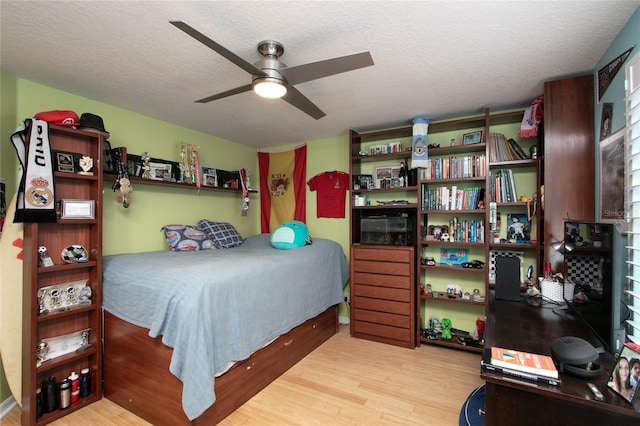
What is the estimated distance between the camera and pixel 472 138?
Answer: 2789 millimetres

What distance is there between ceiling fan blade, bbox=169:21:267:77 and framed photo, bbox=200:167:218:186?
2.00 meters

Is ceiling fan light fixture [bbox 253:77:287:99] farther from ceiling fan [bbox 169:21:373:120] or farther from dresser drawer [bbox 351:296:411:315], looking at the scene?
dresser drawer [bbox 351:296:411:315]

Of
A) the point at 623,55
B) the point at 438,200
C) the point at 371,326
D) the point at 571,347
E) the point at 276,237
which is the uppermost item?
the point at 623,55

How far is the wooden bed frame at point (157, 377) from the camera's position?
1.66 m

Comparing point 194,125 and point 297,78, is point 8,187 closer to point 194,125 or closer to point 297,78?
point 194,125

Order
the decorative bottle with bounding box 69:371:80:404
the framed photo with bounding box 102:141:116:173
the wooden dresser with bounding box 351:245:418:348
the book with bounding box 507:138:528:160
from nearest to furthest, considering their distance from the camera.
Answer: the decorative bottle with bounding box 69:371:80:404, the framed photo with bounding box 102:141:116:173, the book with bounding box 507:138:528:160, the wooden dresser with bounding box 351:245:418:348

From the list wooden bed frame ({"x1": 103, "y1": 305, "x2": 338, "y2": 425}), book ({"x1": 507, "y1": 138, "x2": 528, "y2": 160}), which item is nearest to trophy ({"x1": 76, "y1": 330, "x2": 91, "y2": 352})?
wooden bed frame ({"x1": 103, "y1": 305, "x2": 338, "y2": 425})

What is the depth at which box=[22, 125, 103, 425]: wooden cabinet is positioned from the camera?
1749 mm

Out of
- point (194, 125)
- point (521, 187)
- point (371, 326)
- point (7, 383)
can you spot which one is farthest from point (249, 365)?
point (521, 187)

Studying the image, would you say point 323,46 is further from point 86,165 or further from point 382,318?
point 382,318

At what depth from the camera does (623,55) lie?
1.53m

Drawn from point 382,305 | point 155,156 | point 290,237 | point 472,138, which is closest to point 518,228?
point 472,138

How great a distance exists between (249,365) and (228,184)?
2199 mm

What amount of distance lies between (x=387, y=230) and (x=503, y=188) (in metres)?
1.16
